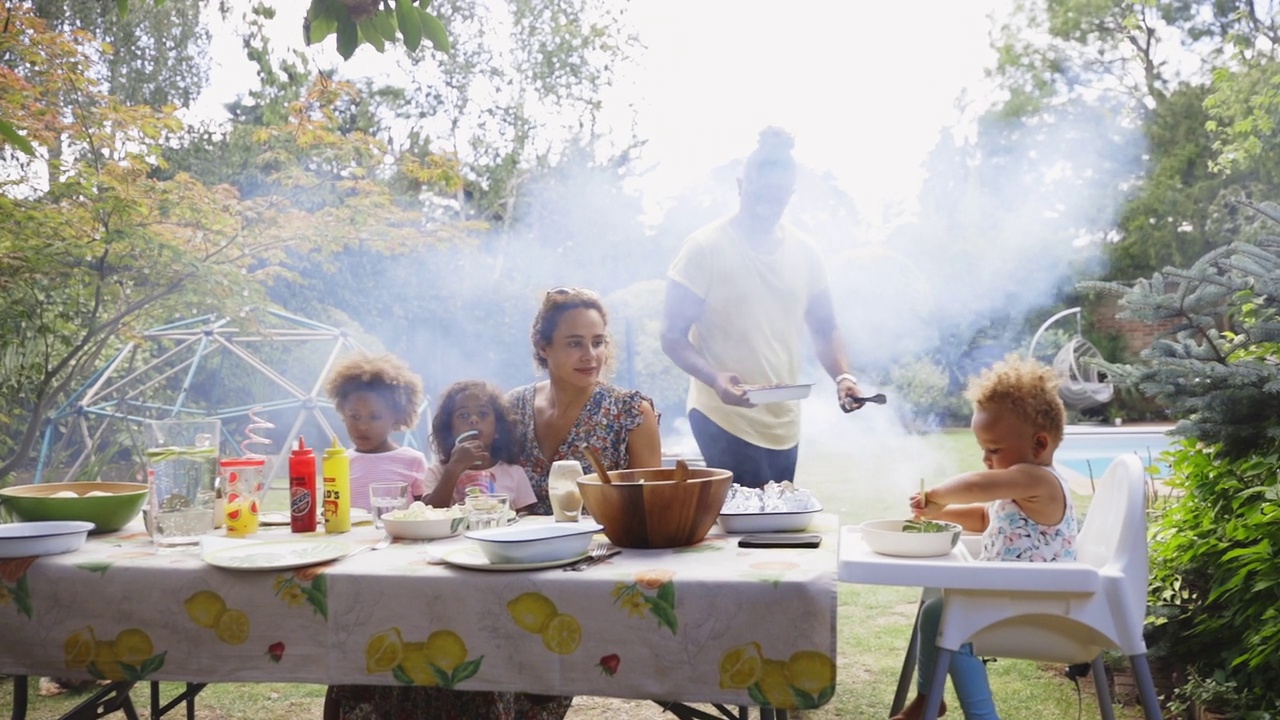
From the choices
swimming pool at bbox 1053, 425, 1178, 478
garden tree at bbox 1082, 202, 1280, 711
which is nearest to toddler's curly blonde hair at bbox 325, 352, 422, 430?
garden tree at bbox 1082, 202, 1280, 711

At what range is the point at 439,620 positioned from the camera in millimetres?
1177

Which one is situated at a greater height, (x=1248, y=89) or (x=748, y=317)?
(x=1248, y=89)

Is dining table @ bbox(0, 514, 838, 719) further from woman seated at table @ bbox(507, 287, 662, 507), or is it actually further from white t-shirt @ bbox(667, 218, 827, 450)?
white t-shirt @ bbox(667, 218, 827, 450)

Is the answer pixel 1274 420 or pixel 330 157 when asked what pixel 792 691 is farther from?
pixel 330 157

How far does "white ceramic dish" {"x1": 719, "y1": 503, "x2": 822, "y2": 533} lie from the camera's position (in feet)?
4.87

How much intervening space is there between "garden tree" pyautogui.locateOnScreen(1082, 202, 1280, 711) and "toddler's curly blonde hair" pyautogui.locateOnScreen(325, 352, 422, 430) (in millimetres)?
1855

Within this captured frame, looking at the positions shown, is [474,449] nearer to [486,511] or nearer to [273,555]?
[486,511]

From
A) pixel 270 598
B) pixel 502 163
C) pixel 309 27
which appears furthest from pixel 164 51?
pixel 270 598

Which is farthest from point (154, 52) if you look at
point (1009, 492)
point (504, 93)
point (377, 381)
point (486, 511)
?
point (1009, 492)

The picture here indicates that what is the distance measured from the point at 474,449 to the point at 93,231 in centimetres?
384

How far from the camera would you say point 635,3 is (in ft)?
32.2

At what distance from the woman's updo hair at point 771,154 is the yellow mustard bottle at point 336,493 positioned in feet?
4.44

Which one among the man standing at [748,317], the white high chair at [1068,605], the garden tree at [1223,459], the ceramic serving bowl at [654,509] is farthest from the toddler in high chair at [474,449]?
the garden tree at [1223,459]

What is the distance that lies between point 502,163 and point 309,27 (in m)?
8.13
